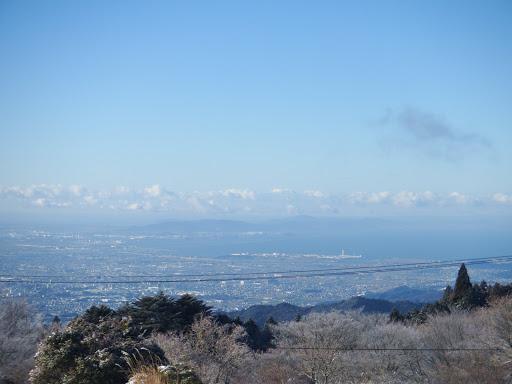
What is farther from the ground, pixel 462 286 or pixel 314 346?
pixel 462 286

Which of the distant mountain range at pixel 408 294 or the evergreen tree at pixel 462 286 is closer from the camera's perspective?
the evergreen tree at pixel 462 286

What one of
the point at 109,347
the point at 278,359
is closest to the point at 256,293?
the point at 278,359

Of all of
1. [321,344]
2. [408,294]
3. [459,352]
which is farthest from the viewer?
[408,294]

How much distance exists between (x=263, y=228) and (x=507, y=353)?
519ft

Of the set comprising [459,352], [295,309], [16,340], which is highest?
[16,340]

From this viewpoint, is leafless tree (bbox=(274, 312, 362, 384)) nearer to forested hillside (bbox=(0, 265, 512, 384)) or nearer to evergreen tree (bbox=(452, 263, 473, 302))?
forested hillside (bbox=(0, 265, 512, 384))

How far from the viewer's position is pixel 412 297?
240 feet

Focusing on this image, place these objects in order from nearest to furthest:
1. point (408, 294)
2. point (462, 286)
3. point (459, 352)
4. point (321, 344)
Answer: point (459, 352) → point (321, 344) → point (462, 286) → point (408, 294)

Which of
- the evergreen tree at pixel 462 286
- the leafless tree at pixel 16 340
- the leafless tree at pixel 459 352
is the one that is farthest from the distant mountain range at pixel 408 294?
the leafless tree at pixel 16 340

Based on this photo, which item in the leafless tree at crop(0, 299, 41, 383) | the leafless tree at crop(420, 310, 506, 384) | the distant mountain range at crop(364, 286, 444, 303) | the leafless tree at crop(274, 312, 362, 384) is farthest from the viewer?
the distant mountain range at crop(364, 286, 444, 303)

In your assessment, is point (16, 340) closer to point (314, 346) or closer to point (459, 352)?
point (314, 346)

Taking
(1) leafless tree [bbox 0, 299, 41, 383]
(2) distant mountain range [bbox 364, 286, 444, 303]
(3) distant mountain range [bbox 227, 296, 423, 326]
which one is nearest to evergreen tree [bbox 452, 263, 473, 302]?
(3) distant mountain range [bbox 227, 296, 423, 326]

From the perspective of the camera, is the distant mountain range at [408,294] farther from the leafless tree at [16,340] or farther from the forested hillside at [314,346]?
the leafless tree at [16,340]

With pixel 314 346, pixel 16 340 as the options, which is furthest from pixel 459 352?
pixel 16 340
